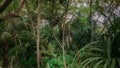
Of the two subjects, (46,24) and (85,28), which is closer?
(85,28)

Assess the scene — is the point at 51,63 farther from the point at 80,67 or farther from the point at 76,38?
the point at 80,67

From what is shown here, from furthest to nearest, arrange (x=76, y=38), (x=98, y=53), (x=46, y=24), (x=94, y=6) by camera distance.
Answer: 1. (x=46, y=24)
2. (x=76, y=38)
3. (x=94, y=6)
4. (x=98, y=53)

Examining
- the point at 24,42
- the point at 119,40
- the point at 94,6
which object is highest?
the point at 94,6

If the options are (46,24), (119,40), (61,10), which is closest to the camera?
(119,40)

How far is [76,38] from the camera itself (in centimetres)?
674

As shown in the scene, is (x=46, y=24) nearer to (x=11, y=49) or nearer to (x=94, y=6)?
(x=11, y=49)

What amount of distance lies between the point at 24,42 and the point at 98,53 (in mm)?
4544

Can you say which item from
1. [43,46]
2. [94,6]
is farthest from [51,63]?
[94,6]

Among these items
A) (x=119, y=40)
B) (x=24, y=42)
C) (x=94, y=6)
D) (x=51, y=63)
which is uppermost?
(x=94, y=6)

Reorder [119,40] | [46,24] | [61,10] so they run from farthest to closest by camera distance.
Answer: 1. [46,24]
2. [61,10]
3. [119,40]

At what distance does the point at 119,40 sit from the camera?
227cm

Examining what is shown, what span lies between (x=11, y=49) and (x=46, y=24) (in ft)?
4.40

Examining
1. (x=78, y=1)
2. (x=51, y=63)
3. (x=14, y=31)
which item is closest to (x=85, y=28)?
(x=78, y=1)

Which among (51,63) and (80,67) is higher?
(80,67)
